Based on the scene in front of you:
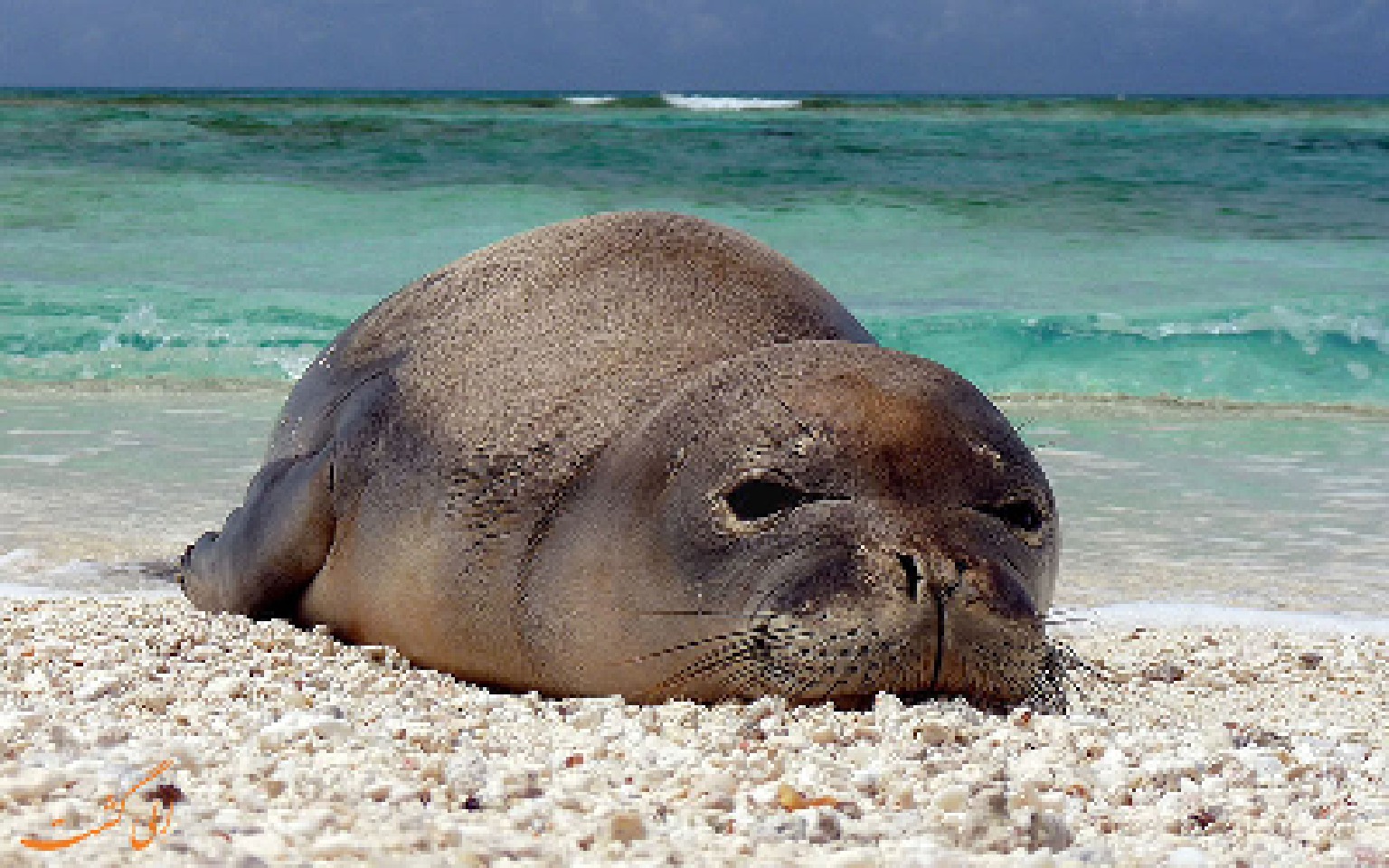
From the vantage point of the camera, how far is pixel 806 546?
12.0ft

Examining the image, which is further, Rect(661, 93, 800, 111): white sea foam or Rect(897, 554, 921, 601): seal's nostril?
Rect(661, 93, 800, 111): white sea foam

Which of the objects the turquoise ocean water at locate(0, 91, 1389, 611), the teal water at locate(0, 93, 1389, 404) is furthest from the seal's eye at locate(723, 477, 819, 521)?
the teal water at locate(0, 93, 1389, 404)

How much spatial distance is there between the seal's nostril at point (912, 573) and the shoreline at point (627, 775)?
0.20m

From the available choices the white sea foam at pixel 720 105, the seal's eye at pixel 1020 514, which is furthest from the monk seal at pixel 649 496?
the white sea foam at pixel 720 105

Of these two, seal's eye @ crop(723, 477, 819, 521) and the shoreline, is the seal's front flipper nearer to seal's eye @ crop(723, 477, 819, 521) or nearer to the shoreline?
the shoreline

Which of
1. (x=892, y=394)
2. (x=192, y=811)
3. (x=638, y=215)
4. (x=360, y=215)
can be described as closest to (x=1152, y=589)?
(x=638, y=215)

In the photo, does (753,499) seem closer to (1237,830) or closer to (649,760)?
(649,760)

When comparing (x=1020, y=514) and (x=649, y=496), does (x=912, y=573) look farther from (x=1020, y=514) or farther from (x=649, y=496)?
(x=649, y=496)

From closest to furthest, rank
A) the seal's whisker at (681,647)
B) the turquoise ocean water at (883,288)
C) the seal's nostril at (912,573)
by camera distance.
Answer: the seal's nostril at (912,573) < the seal's whisker at (681,647) < the turquoise ocean water at (883,288)

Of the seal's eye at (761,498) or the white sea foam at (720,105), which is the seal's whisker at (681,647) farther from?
the white sea foam at (720,105)

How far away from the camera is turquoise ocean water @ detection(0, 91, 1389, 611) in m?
7.73

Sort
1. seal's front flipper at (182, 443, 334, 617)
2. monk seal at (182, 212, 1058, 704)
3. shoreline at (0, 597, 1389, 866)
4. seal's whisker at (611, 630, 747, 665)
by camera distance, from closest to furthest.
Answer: shoreline at (0, 597, 1389, 866), monk seal at (182, 212, 1058, 704), seal's whisker at (611, 630, 747, 665), seal's front flipper at (182, 443, 334, 617)

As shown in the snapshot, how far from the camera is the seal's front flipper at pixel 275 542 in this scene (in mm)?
4840

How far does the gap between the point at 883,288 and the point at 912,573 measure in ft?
48.7
